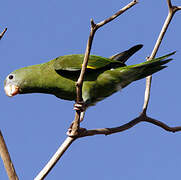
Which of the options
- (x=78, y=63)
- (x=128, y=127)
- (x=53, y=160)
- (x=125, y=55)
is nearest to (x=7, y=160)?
(x=53, y=160)

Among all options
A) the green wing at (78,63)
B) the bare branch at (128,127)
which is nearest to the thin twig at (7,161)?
the bare branch at (128,127)

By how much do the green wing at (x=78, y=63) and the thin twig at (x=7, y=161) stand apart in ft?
4.99

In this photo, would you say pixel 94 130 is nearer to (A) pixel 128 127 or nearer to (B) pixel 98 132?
(B) pixel 98 132

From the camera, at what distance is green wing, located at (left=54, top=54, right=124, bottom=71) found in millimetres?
4168

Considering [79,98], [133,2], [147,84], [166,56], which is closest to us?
[133,2]

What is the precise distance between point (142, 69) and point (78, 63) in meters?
0.86

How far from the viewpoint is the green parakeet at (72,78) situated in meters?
4.14

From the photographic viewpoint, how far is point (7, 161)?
2.97 metres

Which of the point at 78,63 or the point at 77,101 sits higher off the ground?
the point at 78,63

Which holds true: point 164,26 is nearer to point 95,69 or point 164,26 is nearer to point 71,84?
point 95,69

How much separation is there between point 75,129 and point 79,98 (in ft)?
1.20

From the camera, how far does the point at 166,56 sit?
3785 millimetres

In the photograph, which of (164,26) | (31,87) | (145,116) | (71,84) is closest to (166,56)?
(164,26)

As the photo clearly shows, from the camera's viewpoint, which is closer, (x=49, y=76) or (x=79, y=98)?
(x=79, y=98)
